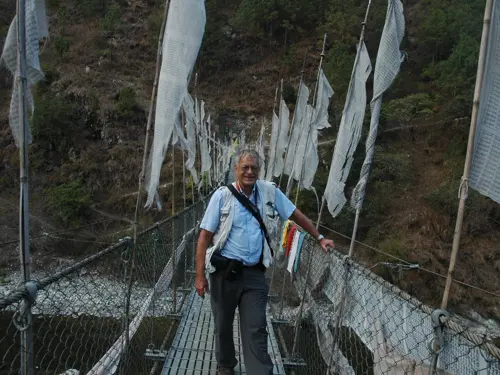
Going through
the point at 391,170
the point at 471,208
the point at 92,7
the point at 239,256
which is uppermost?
the point at 92,7

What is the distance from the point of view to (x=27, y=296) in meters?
1.08

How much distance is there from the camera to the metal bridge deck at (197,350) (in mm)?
2443

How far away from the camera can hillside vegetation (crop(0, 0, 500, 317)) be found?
15.3 meters

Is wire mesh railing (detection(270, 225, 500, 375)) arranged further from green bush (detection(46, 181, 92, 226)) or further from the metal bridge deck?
green bush (detection(46, 181, 92, 226))

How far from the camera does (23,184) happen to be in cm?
129

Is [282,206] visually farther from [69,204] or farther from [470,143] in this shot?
[69,204]

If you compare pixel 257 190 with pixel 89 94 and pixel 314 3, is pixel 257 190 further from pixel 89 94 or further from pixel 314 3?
pixel 314 3

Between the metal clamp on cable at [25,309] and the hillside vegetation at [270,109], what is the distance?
1316 cm

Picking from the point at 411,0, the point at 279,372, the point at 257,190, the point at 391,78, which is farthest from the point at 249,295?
the point at 411,0

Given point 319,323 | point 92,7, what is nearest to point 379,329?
point 319,323

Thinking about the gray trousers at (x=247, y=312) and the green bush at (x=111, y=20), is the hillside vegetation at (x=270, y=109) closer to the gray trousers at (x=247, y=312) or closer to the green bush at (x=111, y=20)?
the green bush at (x=111, y=20)

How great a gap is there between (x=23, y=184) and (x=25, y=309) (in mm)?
401

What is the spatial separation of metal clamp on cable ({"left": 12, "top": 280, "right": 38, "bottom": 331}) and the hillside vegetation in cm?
1316

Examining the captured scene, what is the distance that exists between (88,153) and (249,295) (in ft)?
63.8
